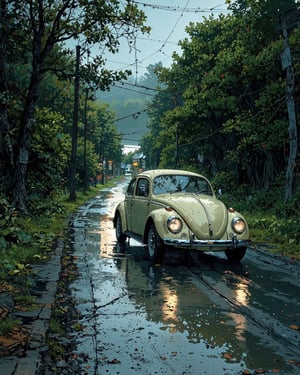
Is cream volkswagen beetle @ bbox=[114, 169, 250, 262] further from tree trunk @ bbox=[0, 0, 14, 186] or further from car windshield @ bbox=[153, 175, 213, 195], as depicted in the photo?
tree trunk @ bbox=[0, 0, 14, 186]

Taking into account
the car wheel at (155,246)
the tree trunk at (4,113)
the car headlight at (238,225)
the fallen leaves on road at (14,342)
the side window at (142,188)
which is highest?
the tree trunk at (4,113)

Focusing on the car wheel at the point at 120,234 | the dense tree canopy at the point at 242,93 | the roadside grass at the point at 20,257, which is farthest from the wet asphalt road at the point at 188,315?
the dense tree canopy at the point at 242,93

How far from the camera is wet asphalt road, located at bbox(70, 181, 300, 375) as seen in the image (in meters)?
3.93

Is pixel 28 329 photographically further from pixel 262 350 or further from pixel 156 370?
pixel 262 350

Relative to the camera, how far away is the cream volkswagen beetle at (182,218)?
26.9ft

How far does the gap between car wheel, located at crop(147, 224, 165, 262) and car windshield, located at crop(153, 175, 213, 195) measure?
43.5 inches

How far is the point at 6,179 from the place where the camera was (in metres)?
13.0

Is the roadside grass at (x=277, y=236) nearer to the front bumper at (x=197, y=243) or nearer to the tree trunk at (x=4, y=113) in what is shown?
the front bumper at (x=197, y=243)

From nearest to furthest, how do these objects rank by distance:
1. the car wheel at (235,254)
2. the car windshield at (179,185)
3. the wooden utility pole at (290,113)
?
the car wheel at (235,254)
the car windshield at (179,185)
the wooden utility pole at (290,113)

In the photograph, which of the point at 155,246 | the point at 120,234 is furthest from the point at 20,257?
the point at 120,234

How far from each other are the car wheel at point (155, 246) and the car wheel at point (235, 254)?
4.87 feet

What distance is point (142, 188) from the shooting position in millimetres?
10203

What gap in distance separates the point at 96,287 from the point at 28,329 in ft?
7.96

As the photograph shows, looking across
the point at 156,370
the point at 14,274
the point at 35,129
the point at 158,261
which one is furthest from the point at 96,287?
the point at 35,129
